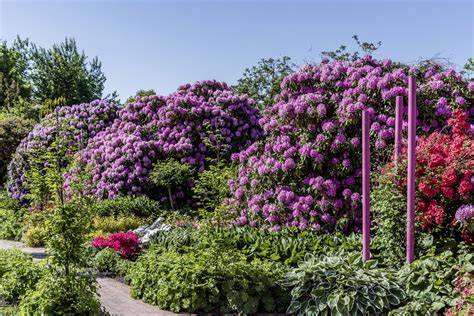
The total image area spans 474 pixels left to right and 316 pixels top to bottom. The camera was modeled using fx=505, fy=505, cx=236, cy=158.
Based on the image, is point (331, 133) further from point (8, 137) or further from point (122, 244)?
point (8, 137)

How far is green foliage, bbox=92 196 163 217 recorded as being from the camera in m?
11.1

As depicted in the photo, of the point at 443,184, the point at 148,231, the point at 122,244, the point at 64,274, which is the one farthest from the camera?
the point at 148,231

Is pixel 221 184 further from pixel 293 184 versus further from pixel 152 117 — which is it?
pixel 152 117

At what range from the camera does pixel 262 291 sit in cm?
496

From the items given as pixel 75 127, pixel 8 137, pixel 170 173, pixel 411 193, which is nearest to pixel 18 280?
pixel 411 193

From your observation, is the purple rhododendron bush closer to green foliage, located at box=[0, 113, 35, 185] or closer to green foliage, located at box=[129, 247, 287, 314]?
green foliage, located at box=[129, 247, 287, 314]

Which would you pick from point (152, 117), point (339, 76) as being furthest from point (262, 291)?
point (152, 117)

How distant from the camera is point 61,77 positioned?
92.1 feet

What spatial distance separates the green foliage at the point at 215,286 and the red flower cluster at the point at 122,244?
203 cm

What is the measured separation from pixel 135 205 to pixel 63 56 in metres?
20.8

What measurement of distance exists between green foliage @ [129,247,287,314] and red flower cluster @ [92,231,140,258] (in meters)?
2.03

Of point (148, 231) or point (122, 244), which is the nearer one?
point (122, 244)

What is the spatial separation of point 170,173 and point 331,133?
17.0ft

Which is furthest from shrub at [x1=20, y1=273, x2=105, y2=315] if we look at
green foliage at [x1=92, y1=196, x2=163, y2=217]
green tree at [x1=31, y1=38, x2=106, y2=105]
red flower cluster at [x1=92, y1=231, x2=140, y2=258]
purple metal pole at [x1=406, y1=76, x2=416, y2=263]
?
green tree at [x1=31, y1=38, x2=106, y2=105]
